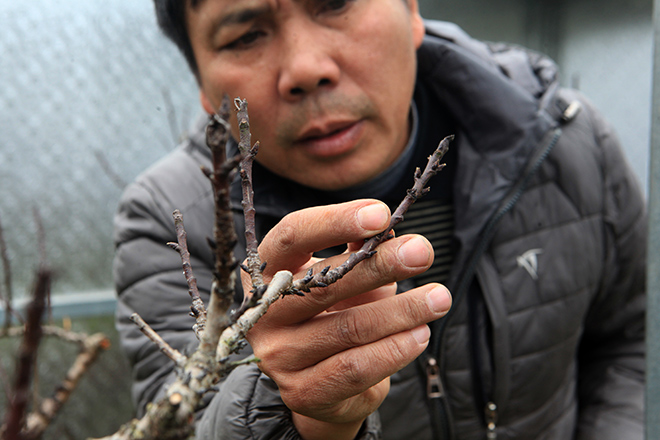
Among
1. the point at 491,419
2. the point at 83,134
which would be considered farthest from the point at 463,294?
the point at 83,134

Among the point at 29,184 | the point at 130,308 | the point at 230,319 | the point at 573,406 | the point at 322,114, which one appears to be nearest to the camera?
the point at 230,319

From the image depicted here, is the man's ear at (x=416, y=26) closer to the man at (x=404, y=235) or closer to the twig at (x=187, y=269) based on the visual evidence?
the man at (x=404, y=235)

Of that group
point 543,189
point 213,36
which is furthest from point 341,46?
point 543,189

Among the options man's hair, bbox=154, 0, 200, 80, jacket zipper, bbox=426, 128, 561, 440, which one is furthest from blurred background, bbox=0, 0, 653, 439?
jacket zipper, bbox=426, 128, 561, 440

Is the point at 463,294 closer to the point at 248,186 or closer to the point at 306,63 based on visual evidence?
the point at 306,63

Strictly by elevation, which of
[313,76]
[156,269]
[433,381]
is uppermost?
[313,76]

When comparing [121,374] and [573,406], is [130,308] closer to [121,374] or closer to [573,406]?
[121,374]

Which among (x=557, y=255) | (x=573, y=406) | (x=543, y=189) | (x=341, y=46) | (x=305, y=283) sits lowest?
(x=573, y=406)
